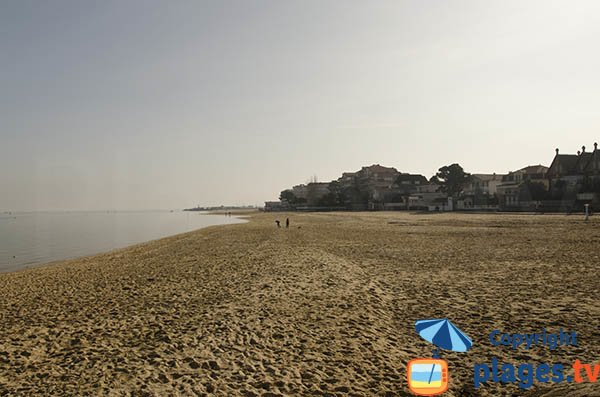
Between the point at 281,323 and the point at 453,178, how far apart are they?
101 metres

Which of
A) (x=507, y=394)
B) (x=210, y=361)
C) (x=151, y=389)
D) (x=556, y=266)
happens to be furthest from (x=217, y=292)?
(x=556, y=266)

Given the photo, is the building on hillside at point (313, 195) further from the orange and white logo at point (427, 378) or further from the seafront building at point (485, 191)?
the orange and white logo at point (427, 378)

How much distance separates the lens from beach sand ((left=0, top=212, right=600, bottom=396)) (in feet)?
19.1

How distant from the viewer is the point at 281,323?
8.42m

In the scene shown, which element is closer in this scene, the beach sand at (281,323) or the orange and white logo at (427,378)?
the orange and white logo at (427,378)

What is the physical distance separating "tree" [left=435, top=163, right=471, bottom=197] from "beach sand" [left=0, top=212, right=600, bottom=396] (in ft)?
291

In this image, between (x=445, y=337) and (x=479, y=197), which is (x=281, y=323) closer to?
(x=445, y=337)

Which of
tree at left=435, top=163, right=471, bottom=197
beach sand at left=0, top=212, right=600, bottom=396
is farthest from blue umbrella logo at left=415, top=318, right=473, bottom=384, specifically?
tree at left=435, top=163, right=471, bottom=197

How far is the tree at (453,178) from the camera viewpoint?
324 ft

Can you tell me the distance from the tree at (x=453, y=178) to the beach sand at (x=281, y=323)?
8880 centimetres

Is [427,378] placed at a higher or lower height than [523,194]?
lower

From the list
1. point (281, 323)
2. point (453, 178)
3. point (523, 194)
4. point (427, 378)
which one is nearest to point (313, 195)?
point (453, 178)

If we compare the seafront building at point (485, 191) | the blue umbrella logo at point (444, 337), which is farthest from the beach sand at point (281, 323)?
the seafront building at point (485, 191)

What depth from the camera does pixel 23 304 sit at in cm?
1128
